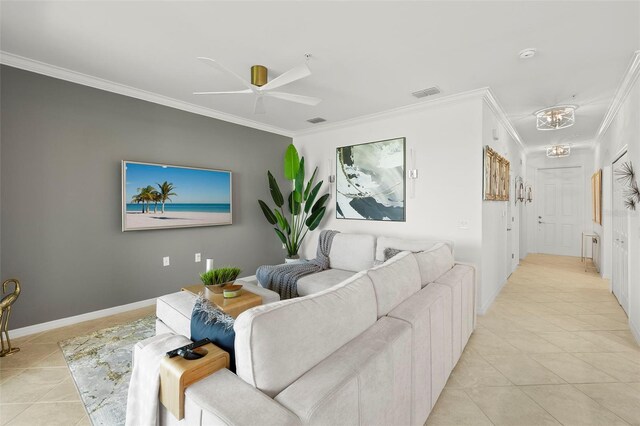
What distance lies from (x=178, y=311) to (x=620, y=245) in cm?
489

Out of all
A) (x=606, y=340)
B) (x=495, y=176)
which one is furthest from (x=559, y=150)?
(x=606, y=340)

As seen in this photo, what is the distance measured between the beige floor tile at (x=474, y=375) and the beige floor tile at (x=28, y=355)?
3305 millimetres

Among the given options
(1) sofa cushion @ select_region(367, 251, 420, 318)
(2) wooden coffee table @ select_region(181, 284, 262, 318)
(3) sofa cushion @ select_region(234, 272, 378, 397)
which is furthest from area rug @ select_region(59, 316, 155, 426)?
(1) sofa cushion @ select_region(367, 251, 420, 318)

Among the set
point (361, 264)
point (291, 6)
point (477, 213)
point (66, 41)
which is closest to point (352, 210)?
point (361, 264)

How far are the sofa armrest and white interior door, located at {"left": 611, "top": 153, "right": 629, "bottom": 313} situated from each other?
4.15m

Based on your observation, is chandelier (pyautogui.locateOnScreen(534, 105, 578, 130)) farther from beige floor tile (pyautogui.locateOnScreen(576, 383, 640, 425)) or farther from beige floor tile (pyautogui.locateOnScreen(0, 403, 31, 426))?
beige floor tile (pyautogui.locateOnScreen(0, 403, 31, 426))

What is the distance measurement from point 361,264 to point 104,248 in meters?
2.98

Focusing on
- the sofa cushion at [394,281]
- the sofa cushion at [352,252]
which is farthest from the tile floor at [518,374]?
the sofa cushion at [352,252]

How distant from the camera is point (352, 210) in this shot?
468 centimetres

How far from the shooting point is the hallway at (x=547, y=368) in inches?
73.1

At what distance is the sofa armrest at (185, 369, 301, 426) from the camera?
2.83 ft

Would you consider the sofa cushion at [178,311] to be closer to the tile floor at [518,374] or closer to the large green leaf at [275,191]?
the tile floor at [518,374]

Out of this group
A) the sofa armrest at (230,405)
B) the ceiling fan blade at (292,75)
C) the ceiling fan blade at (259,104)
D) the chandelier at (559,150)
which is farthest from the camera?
the chandelier at (559,150)

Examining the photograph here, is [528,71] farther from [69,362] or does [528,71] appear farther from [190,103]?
[69,362]
